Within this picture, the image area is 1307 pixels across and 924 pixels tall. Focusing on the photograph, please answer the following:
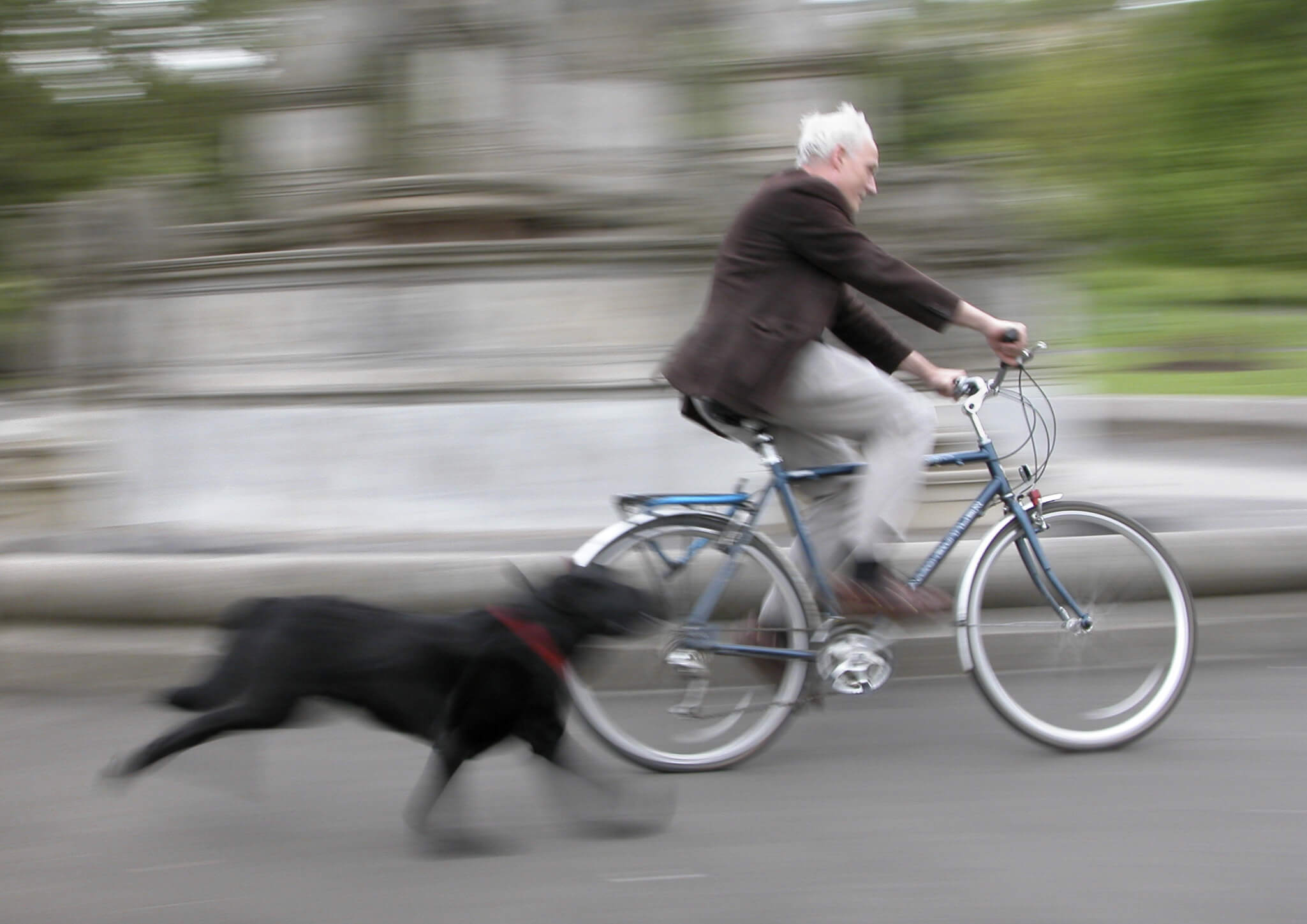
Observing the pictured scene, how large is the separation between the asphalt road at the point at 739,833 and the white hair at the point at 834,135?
1733 mm

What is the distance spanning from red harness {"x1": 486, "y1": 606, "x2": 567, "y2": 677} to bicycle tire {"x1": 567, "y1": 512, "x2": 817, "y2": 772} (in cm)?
59

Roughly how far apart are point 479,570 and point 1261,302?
13.9m

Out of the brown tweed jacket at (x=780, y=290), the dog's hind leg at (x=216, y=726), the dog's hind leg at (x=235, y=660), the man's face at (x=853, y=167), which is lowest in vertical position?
the dog's hind leg at (x=216, y=726)

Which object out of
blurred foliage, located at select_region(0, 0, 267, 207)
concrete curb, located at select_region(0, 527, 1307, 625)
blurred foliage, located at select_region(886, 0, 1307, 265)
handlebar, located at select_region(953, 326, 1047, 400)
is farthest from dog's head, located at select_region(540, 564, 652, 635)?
blurred foliage, located at select_region(886, 0, 1307, 265)

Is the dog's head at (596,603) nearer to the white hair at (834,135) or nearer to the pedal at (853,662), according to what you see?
the pedal at (853,662)

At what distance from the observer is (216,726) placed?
3.36 metres

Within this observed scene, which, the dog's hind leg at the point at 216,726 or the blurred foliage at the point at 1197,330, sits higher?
the dog's hind leg at the point at 216,726

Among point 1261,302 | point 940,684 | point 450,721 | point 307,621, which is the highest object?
point 307,621

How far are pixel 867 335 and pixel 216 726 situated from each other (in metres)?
2.13

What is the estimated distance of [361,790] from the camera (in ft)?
12.5

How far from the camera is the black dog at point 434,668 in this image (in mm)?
3273

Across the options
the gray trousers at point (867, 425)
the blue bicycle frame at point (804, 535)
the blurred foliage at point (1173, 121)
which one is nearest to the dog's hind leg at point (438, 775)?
the blue bicycle frame at point (804, 535)

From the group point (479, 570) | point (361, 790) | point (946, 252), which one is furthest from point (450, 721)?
point (946, 252)

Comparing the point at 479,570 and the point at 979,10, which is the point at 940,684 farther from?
the point at 979,10
